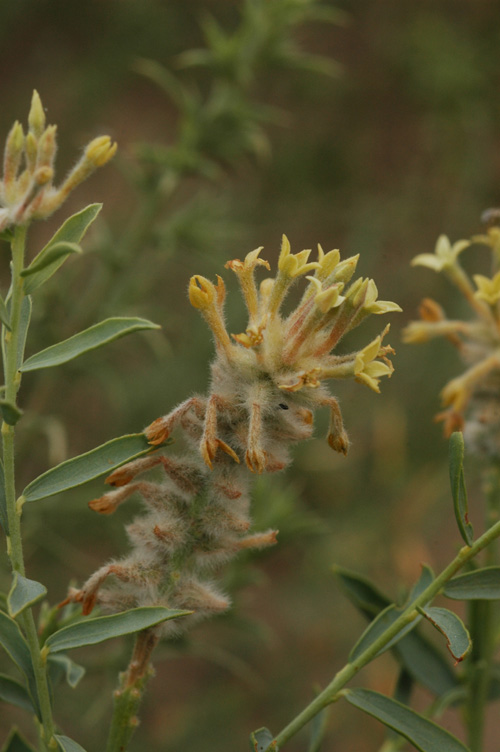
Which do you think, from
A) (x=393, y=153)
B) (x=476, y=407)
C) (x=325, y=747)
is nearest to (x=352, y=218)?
(x=393, y=153)

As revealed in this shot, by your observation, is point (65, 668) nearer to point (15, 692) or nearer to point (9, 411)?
point (15, 692)

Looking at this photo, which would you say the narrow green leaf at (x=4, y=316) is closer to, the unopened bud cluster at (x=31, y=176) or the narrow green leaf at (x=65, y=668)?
the unopened bud cluster at (x=31, y=176)

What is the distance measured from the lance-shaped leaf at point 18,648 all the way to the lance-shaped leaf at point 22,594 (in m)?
0.10

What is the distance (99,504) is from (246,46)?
142 centimetres

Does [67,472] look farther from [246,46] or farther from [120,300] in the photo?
[246,46]

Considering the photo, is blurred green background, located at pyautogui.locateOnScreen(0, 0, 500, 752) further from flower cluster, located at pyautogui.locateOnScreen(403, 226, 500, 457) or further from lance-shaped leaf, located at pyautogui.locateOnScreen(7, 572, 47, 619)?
lance-shaped leaf, located at pyautogui.locateOnScreen(7, 572, 47, 619)

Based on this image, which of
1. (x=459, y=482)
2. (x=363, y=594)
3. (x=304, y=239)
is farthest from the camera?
(x=304, y=239)

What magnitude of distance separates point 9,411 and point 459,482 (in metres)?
0.45

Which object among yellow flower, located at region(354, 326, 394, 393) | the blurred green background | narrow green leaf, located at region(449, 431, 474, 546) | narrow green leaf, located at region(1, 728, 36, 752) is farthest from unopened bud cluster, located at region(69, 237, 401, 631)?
the blurred green background

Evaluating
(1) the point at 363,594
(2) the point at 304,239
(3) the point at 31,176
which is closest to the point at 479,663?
(1) the point at 363,594

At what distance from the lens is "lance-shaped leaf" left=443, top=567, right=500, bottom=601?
2.83 ft

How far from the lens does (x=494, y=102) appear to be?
165 inches

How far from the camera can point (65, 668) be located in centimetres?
93

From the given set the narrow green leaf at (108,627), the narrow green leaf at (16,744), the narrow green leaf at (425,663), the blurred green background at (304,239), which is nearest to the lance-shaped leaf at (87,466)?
the narrow green leaf at (108,627)
